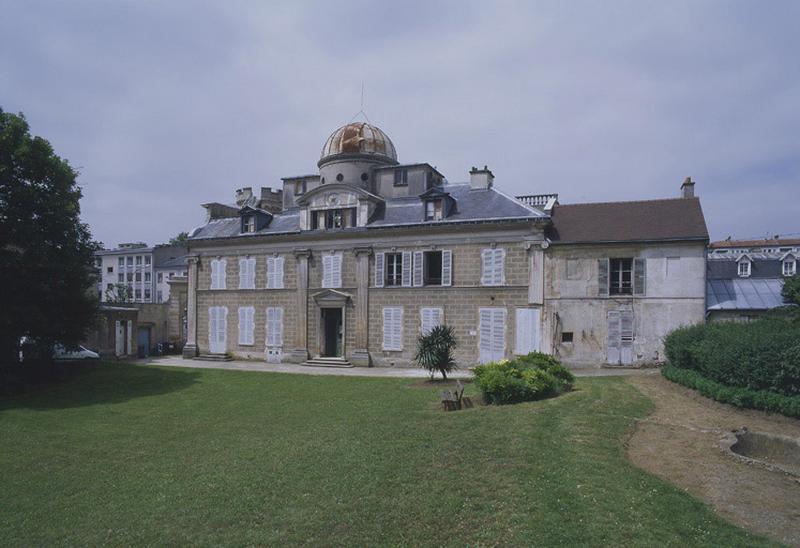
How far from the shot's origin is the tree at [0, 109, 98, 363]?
20.0 m

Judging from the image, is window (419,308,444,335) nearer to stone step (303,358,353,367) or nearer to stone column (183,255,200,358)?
stone step (303,358,353,367)

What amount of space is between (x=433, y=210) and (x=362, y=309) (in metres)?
6.07

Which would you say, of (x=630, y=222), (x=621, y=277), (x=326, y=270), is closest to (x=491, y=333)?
(x=621, y=277)

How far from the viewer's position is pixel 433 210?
2630cm

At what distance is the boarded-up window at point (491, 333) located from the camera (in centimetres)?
2423

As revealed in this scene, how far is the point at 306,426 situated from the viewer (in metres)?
13.6

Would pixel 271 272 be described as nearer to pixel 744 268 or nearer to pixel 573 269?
pixel 573 269

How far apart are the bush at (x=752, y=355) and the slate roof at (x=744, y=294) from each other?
7397 millimetres

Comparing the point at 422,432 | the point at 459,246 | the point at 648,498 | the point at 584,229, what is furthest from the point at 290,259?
the point at 648,498

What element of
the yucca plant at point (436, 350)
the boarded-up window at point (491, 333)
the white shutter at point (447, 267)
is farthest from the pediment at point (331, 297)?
the yucca plant at point (436, 350)

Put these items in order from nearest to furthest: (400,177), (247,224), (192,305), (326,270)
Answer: (326,270) < (400,177) < (247,224) < (192,305)

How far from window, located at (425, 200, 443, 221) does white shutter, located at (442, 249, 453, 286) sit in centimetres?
184

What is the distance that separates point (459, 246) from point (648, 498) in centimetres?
1822

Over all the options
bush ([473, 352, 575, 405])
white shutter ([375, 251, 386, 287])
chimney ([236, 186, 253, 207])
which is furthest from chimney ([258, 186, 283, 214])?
bush ([473, 352, 575, 405])
